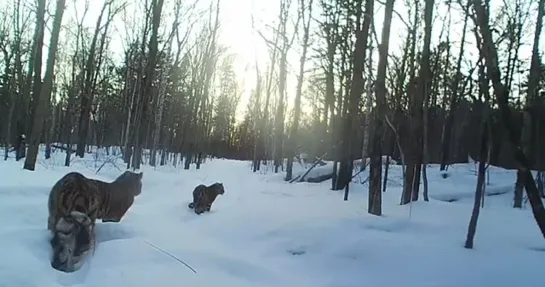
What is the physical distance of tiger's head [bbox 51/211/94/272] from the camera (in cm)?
417

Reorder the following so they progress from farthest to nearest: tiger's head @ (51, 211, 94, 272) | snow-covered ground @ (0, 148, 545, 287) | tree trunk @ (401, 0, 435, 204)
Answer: tree trunk @ (401, 0, 435, 204) < snow-covered ground @ (0, 148, 545, 287) < tiger's head @ (51, 211, 94, 272)

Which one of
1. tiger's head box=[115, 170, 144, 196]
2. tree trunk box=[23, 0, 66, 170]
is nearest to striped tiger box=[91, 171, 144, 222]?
tiger's head box=[115, 170, 144, 196]

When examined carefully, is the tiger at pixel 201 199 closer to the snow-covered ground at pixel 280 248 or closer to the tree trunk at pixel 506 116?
the snow-covered ground at pixel 280 248

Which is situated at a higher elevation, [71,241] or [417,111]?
[417,111]

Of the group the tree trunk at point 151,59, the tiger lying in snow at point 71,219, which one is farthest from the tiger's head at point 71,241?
the tree trunk at point 151,59

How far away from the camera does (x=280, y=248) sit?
236 inches

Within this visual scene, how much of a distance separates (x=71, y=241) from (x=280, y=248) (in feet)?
8.61

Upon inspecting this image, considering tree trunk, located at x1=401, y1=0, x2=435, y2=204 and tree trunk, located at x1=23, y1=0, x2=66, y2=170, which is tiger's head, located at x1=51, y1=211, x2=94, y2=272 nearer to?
tree trunk, located at x1=401, y1=0, x2=435, y2=204

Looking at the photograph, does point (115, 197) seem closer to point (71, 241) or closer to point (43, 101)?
point (71, 241)

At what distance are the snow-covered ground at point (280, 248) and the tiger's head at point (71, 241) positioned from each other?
0.09 meters

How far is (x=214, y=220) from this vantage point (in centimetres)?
797

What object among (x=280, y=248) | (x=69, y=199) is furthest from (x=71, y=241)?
(x=280, y=248)

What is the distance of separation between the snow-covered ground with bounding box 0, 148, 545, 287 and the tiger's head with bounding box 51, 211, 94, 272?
0.30 feet

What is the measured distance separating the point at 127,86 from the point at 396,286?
25.6 meters
